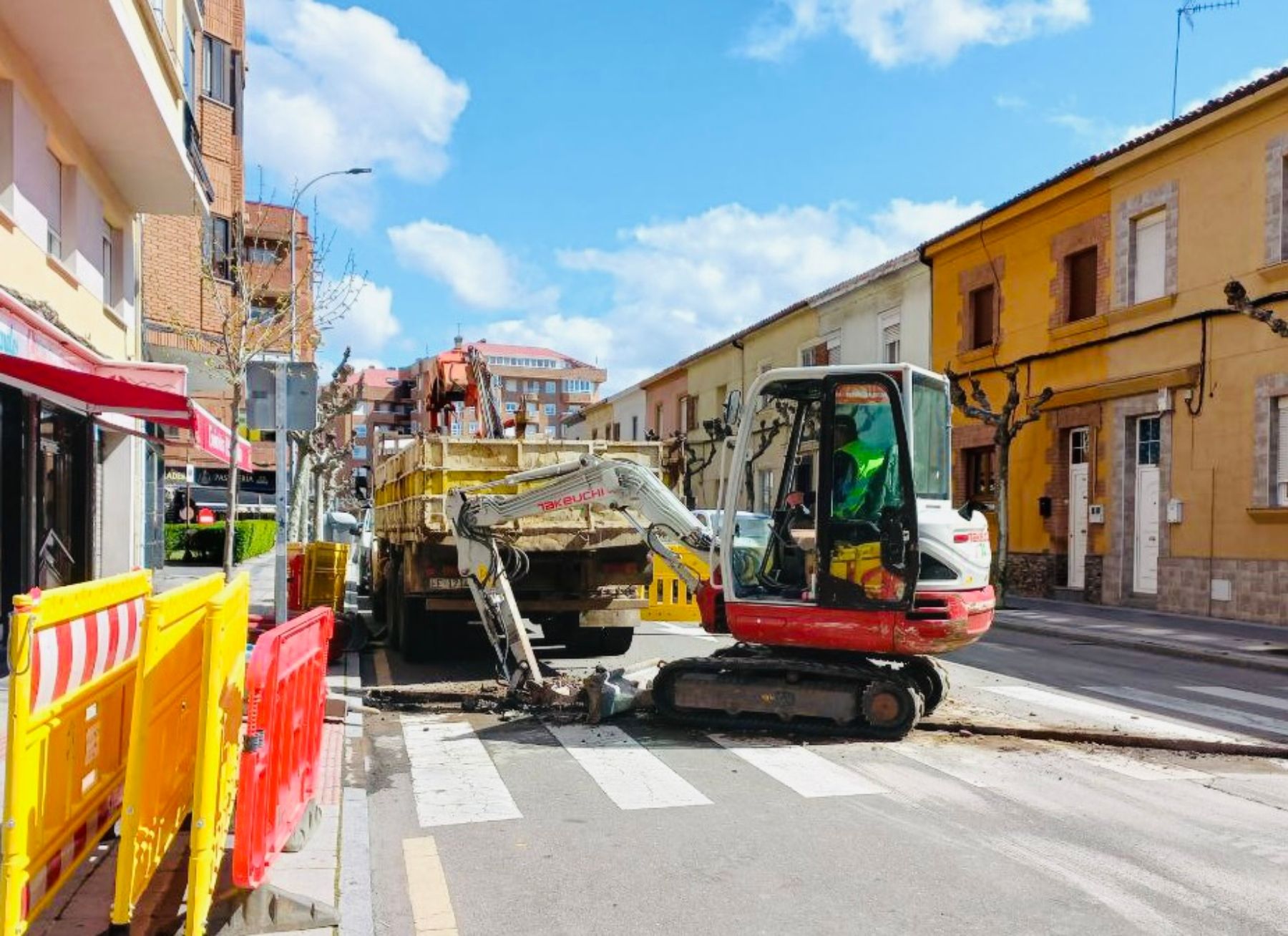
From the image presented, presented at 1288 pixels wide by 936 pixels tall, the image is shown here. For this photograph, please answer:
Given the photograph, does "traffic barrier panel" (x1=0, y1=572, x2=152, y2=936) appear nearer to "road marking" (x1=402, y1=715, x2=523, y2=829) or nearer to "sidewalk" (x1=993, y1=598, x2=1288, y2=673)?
"road marking" (x1=402, y1=715, x2=523, y2=829)

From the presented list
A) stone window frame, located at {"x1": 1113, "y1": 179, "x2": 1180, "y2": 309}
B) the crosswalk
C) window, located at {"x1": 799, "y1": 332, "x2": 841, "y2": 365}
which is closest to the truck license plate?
the crosswalk

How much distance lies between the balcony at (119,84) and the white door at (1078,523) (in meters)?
15.3

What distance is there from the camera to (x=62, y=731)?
3.44m

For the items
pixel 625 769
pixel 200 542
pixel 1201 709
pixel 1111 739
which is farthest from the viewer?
pixel 200 542

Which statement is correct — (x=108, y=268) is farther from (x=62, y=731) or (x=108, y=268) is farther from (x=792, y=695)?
(x=62, y=731)

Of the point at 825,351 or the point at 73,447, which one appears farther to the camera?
the point at 825,351

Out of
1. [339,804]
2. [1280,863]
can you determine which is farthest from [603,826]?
[1280,863]

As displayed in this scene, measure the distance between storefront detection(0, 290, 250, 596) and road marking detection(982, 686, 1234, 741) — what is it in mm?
7993

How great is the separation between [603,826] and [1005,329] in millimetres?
17762

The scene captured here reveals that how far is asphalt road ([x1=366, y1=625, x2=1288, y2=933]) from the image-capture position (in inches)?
162

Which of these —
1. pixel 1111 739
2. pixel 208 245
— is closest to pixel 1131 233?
pixel 1111 739

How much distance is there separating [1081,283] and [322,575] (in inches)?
559

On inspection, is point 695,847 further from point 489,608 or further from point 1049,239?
point 1049,239

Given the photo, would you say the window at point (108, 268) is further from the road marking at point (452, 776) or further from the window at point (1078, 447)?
the window at point (1078, 447)
